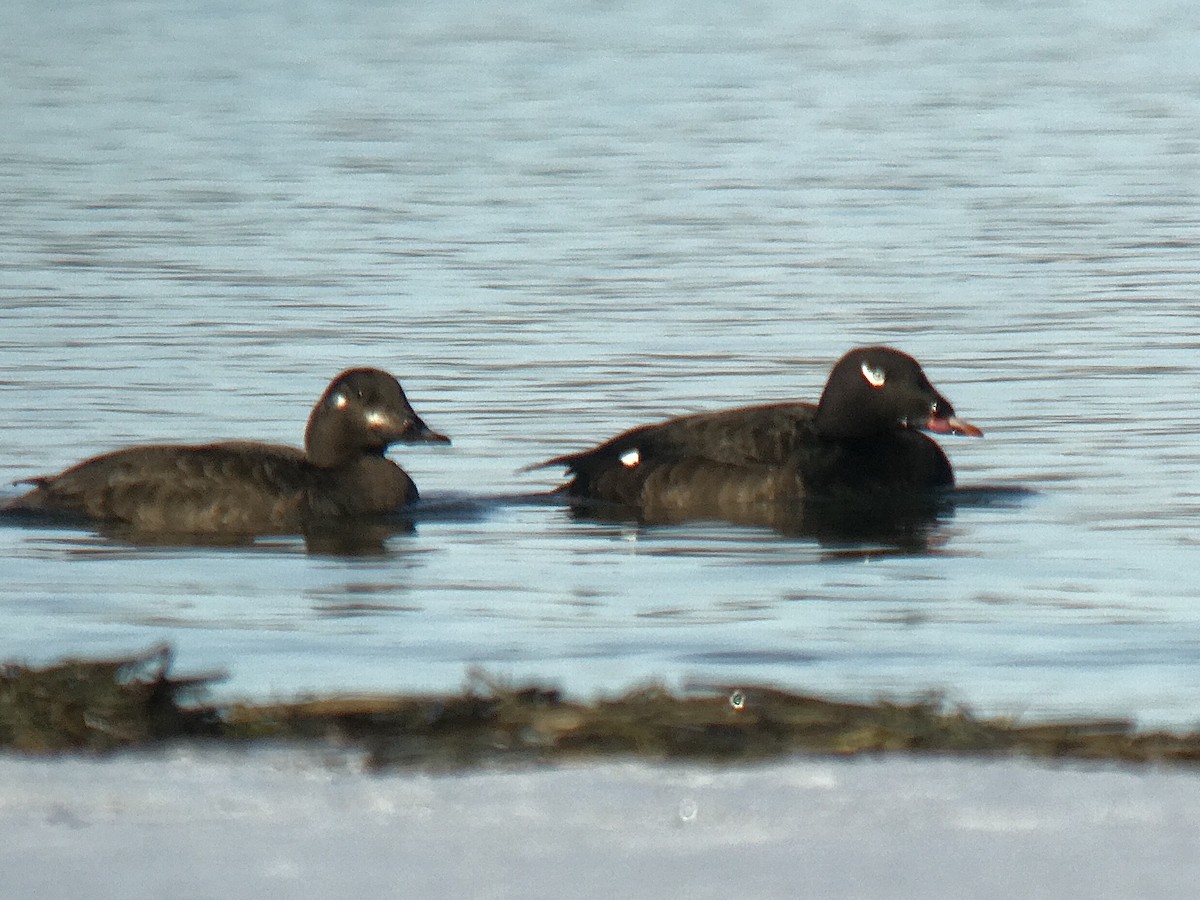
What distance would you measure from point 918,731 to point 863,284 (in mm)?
13742

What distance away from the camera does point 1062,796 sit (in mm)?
5062

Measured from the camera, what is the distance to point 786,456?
1248 cm

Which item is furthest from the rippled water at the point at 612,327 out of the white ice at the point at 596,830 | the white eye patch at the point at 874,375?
the white ice at the point at 596,830

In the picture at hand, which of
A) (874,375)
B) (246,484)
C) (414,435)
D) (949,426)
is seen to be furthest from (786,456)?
(246,484)

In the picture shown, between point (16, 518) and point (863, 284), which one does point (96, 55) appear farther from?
point (16, 518)

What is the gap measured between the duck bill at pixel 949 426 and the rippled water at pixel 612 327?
348 mm

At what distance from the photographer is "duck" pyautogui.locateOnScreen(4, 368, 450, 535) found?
37.8 feet

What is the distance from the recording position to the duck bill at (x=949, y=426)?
1270cm

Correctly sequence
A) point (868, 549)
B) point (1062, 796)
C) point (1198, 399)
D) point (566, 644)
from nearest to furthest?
1. point (1062, 796)
2. point (566, 644)
3. point (868, 549)
4. point (1198, 399)

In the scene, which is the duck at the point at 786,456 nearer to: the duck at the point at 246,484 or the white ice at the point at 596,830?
the duck at the point at 246,484

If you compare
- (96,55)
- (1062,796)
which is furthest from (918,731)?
(96,55)

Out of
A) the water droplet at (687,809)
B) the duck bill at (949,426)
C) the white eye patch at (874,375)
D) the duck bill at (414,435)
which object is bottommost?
the duck bill at (949,426)

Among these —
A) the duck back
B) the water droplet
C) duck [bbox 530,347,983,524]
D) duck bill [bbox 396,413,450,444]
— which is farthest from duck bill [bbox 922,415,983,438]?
the water droplet

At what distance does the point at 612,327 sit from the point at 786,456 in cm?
507
